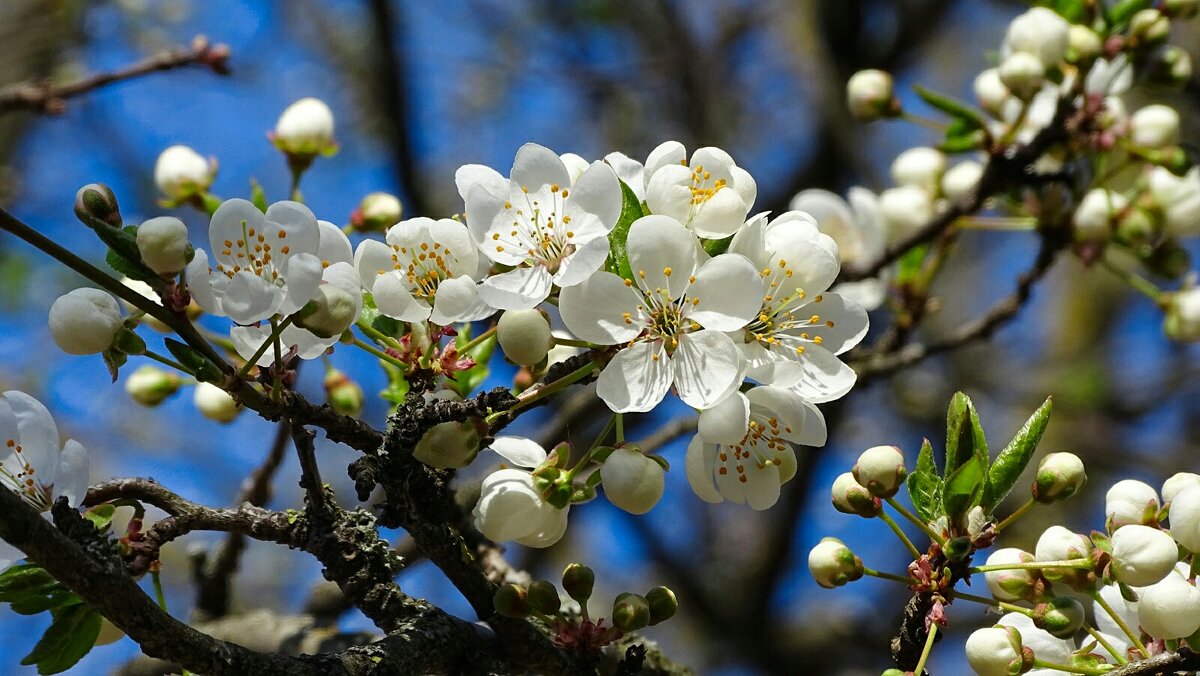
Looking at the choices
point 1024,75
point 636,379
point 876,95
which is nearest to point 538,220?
point 636,379

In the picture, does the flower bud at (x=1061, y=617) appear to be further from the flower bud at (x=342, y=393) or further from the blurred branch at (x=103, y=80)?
the blurred branch at (x=103, y=80)

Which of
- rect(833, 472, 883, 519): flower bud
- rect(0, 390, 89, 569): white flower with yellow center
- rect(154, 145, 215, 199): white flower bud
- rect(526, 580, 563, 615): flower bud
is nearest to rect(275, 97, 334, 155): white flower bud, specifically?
rect(154, 145, 215, 199): white flower bud

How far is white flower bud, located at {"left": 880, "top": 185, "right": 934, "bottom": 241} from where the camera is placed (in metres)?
2.80

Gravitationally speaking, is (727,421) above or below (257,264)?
below

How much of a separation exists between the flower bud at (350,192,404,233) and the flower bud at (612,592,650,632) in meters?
0.89

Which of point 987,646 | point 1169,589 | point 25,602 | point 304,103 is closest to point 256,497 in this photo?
point 304,103

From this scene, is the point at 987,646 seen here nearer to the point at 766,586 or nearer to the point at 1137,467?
the point at 766,586

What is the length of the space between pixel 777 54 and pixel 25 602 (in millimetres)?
4688

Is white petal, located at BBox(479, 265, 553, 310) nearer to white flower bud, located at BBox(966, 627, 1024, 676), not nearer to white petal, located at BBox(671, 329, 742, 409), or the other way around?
white petal, located at BBox(671, 329, 742, 409)

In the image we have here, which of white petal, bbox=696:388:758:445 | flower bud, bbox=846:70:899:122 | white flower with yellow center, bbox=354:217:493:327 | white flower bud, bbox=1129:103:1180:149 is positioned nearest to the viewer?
white petal, bbox=696:388:758:445

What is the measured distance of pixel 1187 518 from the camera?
1.28m

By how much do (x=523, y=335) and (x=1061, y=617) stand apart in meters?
0.69

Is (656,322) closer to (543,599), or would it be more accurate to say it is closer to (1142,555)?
(543,599)

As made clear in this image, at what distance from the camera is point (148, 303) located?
43.3 inches
